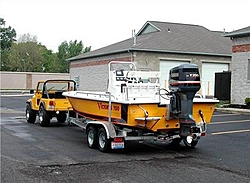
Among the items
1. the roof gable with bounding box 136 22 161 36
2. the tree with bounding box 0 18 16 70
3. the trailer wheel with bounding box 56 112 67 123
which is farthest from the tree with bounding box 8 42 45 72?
the trailer wheel with bounding box 56 112 67 123

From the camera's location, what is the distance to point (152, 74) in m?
11.1

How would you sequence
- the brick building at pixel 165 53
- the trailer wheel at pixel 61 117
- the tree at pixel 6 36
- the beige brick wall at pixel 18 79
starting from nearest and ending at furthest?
the trailer wheel at pixel 61 117, the brick building at pixel 165 53, the beige brick wall at pixel 18 79, the tree at pixel 6 36

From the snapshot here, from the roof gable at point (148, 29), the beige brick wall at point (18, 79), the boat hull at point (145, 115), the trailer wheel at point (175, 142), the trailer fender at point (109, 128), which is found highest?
the roof gable at point (148, 29)

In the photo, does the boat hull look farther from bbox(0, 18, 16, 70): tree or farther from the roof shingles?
bbox(0, 18, 16, 70): tree

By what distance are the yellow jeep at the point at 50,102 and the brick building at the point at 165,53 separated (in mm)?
10613

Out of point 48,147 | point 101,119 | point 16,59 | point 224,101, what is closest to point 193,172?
point 101,119

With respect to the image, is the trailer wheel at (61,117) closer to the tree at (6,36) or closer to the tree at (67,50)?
the tree at (67,50)

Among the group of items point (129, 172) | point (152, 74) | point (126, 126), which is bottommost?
point (129, 172)

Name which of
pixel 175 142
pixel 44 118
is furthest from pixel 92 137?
pixel 44 118

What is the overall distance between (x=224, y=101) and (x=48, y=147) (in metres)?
16.2

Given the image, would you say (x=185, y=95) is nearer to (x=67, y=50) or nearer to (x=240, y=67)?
(x=240, y=67)

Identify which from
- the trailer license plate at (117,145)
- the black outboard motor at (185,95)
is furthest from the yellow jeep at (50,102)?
the black outboard motor at (185,95)

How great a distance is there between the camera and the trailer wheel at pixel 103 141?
969 cm

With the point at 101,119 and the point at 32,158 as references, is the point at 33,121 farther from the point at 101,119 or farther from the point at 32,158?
the point at 32,158
